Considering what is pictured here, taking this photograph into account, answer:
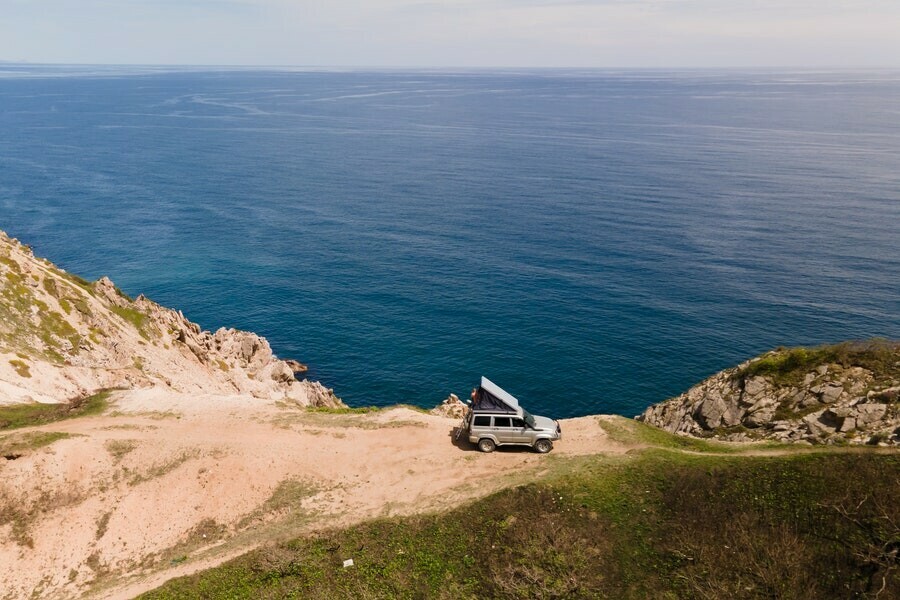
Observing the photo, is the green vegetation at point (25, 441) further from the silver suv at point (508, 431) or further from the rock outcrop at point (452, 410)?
the rock outcrop at point (452, 410)

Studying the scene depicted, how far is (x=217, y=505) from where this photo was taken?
3253 centimetres

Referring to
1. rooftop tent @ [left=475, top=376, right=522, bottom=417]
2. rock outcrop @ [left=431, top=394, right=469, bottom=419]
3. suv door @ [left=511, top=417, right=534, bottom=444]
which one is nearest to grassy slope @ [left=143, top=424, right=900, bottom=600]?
suv door @ [left=511, top=417, right=534, bottom=444]

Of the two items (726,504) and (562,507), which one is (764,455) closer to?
(726,504)

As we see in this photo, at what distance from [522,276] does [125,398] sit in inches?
2635

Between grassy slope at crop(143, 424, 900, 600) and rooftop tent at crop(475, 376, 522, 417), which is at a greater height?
rooftop tent at crop(475, 376, 522, 417)

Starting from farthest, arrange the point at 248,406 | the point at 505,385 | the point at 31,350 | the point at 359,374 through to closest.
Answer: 1. the point at 359,374
2. the point at 505,385
3. the point at 31,350
4. the point at 248,406

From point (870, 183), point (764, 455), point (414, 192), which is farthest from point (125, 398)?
point (870, 183)

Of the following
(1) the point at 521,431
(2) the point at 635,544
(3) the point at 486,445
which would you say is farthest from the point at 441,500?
(2) the point at 635,544

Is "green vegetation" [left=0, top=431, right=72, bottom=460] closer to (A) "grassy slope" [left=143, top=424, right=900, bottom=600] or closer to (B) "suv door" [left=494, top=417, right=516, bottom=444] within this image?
(A) "grassy slope" [left=143, top=424, right=900, bottom=600]

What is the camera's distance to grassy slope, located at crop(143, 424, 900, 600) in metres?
24.7

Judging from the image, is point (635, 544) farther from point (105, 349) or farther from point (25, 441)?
point (105, 349)

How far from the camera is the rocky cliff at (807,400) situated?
36812mm

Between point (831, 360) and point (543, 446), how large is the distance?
25234 mm

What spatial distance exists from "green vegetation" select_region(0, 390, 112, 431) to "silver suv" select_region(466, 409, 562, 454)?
2834 centimetres
